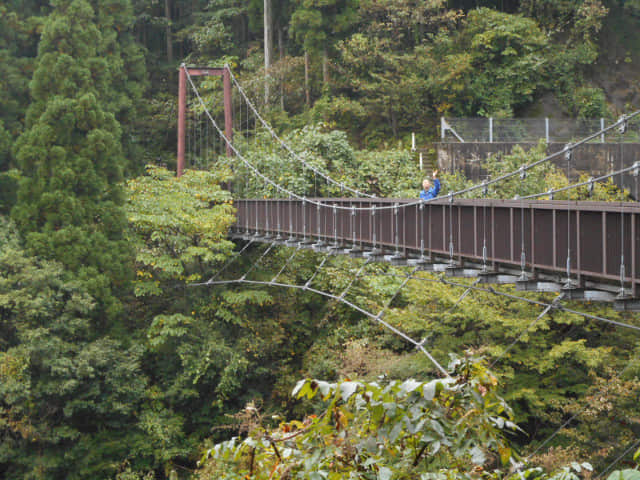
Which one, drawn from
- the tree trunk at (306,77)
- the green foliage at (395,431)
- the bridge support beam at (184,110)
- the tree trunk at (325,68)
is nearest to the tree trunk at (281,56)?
the tree trunk at (306,77)

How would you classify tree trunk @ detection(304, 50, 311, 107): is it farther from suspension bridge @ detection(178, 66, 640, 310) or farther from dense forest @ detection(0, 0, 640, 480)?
suspension bridge @ detection(178, 66, 640, 310)

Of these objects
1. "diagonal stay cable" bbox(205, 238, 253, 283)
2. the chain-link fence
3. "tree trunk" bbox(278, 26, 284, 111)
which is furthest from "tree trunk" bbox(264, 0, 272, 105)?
"diagonal stay cable" bbox(205, 238, 253, 283)

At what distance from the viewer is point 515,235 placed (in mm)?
9305

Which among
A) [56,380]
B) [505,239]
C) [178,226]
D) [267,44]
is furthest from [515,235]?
[267,44]

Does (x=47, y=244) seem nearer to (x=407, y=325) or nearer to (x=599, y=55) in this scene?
(x=407, y=325)

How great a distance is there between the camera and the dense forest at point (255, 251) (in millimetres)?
14023

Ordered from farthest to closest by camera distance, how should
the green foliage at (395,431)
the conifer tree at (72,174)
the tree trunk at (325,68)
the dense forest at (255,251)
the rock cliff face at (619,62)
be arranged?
1. the rock cliff face at (619,62)
2. the tree trunk at (325,68)
3. the conifer tree at (72,174)
4. the dense forest at (255,251)
5. the green foliage at (395,431)

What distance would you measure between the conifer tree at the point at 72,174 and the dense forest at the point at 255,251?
0.05 meters

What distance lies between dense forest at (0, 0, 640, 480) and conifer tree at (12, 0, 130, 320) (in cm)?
5

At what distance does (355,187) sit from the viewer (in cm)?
2225

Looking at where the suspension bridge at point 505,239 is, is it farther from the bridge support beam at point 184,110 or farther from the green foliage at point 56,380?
the bridge support beam at point 184,110

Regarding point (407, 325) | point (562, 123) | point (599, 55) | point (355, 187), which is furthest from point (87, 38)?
point (599, 55)

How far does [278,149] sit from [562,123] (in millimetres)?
8954

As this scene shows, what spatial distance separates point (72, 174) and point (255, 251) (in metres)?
5.52
